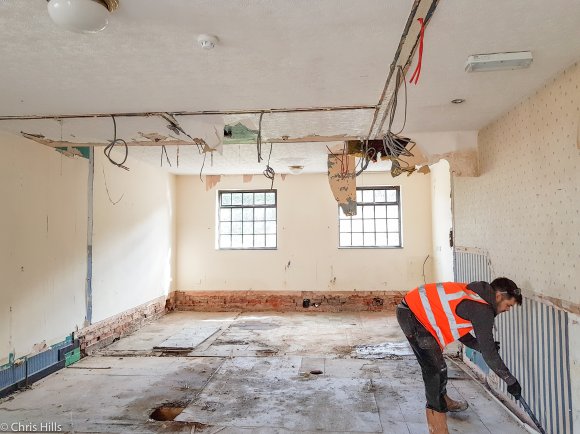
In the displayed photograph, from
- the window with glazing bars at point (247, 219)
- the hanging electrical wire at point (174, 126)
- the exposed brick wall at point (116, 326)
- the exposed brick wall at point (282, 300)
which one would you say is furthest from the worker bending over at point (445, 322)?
the window with glazing bars at point (247, 219)

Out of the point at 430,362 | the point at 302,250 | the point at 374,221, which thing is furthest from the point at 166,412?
the point at 374,221

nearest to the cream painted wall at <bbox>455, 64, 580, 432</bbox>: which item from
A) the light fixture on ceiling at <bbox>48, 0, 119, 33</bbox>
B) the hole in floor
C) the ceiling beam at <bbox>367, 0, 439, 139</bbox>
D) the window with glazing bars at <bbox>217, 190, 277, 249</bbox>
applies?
the ceiling beam at <bbox>367, 0, 439, 139</bbox>

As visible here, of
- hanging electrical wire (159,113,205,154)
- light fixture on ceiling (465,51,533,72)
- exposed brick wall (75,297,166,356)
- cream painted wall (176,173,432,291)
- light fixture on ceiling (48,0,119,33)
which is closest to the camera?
light fixture on ceiling (48,0,119,33)

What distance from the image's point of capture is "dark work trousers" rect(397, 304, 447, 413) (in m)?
2.56

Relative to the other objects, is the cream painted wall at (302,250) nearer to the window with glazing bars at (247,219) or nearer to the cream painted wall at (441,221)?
the window with glazing bars at (247,219)

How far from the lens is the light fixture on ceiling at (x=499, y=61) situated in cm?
234

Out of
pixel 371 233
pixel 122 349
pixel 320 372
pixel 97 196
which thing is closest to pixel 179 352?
pixel 122 349

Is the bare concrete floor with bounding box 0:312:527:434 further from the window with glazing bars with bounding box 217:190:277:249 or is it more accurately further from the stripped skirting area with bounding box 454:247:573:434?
the window with glazing bars with bounding box 217:190:277:249

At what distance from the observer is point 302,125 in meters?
3.96

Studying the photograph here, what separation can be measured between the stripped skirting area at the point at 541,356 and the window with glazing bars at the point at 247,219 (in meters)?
4.85

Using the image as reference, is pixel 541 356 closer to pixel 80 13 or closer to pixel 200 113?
pixel 200 113

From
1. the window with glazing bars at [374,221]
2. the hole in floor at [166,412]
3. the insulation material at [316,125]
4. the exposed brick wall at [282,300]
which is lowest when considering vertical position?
the hole in floor at [166,412]

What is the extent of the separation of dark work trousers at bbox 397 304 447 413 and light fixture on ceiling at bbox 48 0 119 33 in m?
2.45

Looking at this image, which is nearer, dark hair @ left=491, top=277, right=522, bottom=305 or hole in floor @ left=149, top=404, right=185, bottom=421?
dark hair @ left=491, top=277, right=522, bottom=305
